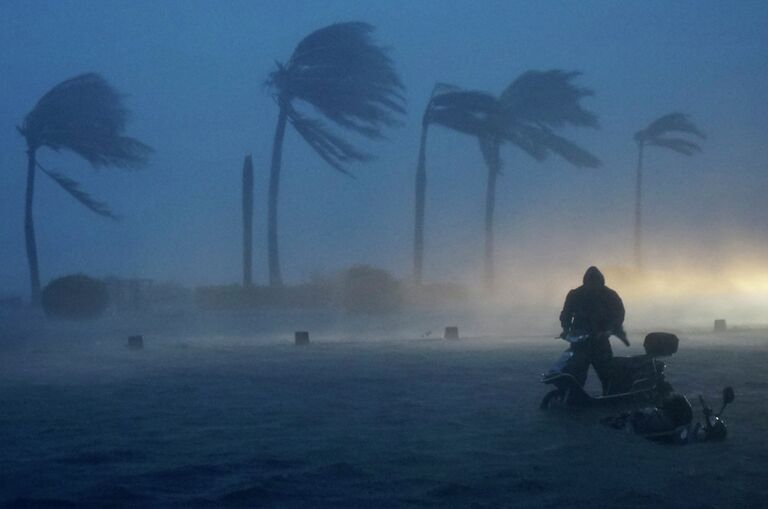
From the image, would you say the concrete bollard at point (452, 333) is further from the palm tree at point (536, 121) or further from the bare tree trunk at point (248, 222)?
the palm tree at point (536, 121)

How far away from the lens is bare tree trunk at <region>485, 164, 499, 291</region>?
38.1m

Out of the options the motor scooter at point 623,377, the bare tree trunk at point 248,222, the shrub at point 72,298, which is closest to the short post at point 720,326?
the bare tree trunk at point 248,222

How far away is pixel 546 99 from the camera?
38500 millimetres

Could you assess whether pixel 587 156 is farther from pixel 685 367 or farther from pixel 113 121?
pixel 685 367

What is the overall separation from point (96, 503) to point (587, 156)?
3369 cm

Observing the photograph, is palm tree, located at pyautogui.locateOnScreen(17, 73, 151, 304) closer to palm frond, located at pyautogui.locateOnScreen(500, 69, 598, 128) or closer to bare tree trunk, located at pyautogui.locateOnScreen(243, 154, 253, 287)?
bare tree trunk, located at pyautogui.locateOnScreen(243, 154, 253, 287)

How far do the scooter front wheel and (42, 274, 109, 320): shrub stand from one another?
21.7m

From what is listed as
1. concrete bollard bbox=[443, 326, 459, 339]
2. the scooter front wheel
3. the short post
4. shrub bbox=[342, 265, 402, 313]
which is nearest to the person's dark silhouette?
the scooter front wheel

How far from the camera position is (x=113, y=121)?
111ft

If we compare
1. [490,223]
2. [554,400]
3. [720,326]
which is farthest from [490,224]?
[554,400]

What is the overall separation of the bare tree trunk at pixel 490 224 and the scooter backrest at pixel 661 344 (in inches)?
1106

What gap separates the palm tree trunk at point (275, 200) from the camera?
32.8 meters

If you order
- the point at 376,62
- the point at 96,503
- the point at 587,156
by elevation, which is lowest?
the point at 96,503

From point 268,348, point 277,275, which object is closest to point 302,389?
point 268,348
